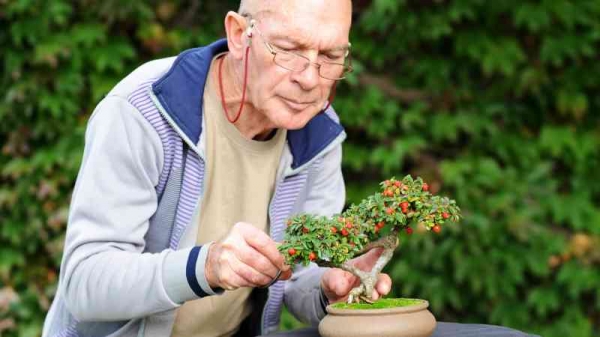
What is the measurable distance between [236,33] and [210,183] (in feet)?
1.19

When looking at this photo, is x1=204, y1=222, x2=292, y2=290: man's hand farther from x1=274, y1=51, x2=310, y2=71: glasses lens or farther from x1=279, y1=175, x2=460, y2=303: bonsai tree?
x1=274, y1=51, x2=310, y2=71: glasses lens

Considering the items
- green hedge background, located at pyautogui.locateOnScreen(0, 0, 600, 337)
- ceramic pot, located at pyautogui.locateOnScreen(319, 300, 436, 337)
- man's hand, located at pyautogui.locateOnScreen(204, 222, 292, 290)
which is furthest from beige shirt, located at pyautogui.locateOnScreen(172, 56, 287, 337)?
green hedge background, located at pyautogui.locateOnScreen(0, 0, 600, 337)

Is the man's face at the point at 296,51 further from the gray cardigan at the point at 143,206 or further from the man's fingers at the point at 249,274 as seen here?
the man's fingers at the point at 249,274

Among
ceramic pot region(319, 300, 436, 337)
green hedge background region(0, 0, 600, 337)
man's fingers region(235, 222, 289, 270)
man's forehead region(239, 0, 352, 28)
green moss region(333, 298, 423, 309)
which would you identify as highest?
man's forehead region(239, 0, 352, 28)

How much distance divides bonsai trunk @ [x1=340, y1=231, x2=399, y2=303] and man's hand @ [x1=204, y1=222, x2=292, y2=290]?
16cm

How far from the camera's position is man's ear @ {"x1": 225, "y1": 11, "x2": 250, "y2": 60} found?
2102 mm

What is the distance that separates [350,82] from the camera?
4055 mm

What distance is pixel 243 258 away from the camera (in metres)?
1.79

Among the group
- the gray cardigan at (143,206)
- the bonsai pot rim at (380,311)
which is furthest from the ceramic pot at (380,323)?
the gray cardigan at (143,206)

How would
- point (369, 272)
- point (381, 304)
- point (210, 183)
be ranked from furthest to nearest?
1. point (210, 183)
2. point (369, 272)
3. point (381, 304)

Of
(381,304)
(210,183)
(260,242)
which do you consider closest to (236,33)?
(210,183)

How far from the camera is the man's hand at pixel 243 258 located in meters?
1.79

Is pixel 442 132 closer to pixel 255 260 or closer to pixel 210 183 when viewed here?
pixel 210 183

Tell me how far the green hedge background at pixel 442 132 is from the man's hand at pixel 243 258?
2.16 metres
